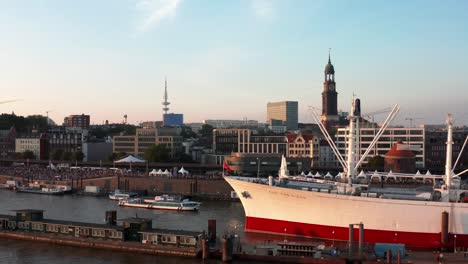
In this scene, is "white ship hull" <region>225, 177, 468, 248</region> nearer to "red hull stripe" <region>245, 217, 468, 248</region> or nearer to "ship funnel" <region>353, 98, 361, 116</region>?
"red hull stripe" <region>245, 217, 468, 248</region>

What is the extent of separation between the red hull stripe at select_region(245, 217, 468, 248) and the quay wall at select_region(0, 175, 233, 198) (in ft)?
73.7

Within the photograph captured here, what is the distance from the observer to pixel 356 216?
34.5 m

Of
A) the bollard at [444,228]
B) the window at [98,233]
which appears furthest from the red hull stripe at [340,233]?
the window at [98,233]

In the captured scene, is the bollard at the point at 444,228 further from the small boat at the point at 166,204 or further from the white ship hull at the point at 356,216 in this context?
the small boat at the point at 166,204

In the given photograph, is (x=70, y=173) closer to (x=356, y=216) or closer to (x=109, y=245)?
(x=109, y=245)

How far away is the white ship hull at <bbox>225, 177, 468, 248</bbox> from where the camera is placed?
33281mm

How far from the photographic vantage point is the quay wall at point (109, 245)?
106ft

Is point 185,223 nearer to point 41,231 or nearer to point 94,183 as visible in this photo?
point 41,231

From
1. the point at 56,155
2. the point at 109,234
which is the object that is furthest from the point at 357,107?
the point at 56,155

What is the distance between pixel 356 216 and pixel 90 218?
69.7ft

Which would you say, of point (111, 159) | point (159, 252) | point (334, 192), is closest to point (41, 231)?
point (159, 252)

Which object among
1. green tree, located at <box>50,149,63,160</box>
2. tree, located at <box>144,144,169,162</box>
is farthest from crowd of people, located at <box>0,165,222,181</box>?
green tree, located at <box>50,149,63,160</box>

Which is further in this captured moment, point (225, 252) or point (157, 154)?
point (157, 154)

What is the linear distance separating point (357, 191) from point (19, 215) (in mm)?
20957
